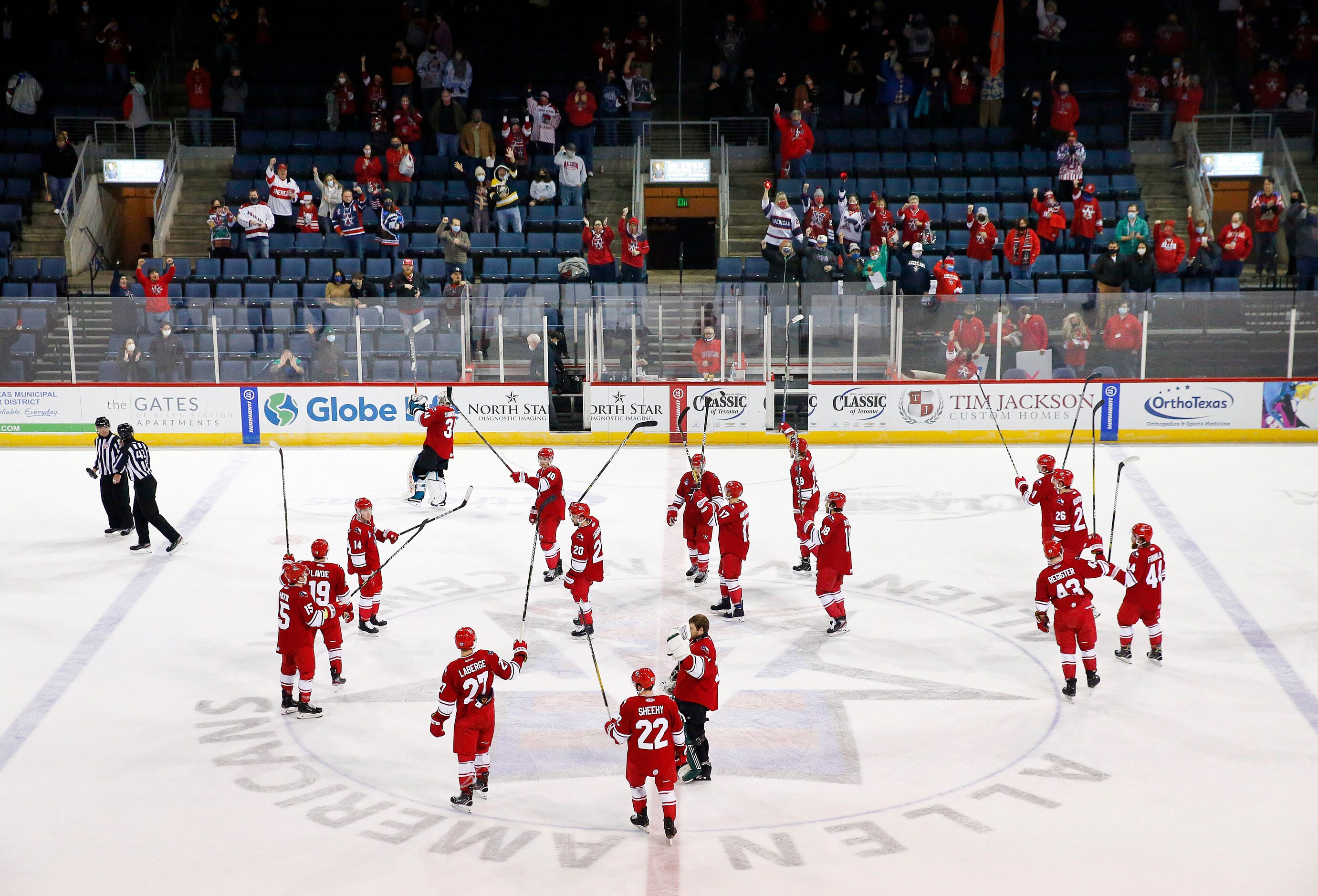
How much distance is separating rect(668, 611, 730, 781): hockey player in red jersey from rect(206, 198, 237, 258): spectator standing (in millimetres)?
15606

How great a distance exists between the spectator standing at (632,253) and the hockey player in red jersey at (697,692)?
42.3 feet

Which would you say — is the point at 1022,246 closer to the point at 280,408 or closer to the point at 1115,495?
the point at 1115,495

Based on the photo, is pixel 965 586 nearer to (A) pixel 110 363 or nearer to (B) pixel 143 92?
(A) pixel 110 363

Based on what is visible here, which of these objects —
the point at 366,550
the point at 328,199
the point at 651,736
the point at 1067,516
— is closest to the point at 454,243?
the point at 328,199

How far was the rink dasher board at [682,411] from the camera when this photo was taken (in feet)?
63.2

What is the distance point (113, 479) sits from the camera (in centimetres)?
1466

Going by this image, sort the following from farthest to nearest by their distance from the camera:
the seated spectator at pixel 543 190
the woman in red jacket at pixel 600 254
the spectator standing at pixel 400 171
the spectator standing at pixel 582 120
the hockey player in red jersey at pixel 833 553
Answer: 1. the spectator standing at pixel 582 120
2. the seated spectator at pixel 543 190
3. the spectator standing at pixel 400 171
4. the woman in red jacket at pixel 600 254
5. the hockey player in red jersey at pixel 833 553

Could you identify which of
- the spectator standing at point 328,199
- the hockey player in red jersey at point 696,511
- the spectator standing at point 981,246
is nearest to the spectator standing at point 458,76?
the spectator standing at point 328,199

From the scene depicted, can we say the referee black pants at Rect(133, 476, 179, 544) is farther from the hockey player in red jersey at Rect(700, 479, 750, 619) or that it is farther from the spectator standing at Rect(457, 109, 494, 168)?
the spectator standing at Rect(457, 109, 494, 168)

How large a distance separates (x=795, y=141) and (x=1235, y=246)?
23.4 ft

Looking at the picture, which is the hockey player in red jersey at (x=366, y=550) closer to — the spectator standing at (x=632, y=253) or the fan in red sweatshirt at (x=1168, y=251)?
the spectator standing at (x=632, y=253)

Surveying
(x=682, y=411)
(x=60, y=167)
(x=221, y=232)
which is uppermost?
(x=60, y=167)

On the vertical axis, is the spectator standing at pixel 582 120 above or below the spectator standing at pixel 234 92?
A: below

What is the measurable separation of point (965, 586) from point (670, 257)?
13.9 metres
